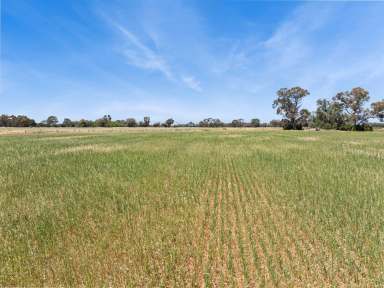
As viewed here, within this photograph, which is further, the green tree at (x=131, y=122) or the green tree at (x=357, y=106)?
the green tree at (x=131, y=122)

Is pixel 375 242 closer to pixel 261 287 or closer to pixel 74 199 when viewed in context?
pixel 261 287

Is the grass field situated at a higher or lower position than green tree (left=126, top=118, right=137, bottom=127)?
lower

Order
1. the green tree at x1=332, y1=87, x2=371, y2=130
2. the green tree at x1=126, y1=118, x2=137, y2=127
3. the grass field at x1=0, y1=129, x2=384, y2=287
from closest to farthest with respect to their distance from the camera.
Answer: the grass field at x1=0, y1=129, x2=384, y2=287, the green tree at x1=332, y1=87, x2=371, y2=130, the green tree at x1=126, y1=118, x2=137, y2=127

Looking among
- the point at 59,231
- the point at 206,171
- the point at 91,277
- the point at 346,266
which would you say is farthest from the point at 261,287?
the point at 206,171

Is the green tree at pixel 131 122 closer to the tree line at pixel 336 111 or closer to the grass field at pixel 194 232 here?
the tree line at pixel 336 111

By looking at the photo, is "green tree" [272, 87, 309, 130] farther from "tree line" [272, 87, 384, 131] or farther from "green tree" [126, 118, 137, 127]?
"green tree" [126, 118, 137, 127]

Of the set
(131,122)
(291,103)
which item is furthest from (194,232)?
(131,122)

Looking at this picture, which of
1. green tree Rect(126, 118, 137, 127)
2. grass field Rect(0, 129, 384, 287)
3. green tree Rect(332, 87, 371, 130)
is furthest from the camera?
green tree Rect(126, 118, 137, 127)

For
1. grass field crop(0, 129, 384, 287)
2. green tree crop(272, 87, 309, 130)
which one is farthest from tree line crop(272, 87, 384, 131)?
grass field crop(0, 129, 384, 287)

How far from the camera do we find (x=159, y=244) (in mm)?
4629

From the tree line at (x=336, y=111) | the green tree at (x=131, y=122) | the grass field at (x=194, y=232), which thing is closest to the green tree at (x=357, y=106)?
the tree line at (x=336, y=111)

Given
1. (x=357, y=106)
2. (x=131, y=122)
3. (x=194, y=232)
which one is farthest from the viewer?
(x=131, y=122)

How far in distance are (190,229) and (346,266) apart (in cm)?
324

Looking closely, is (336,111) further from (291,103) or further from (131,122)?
(131,122)
